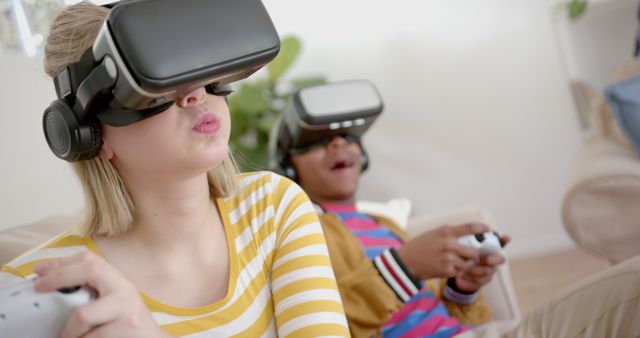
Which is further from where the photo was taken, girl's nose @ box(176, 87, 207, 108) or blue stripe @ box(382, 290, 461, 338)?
blue stripe @ box(382, 290, 461, 338)

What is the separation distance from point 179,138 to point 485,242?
0.74m

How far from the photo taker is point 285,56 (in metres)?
3.09

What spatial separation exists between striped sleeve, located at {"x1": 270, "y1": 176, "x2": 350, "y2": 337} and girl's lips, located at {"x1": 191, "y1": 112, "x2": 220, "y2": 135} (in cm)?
23

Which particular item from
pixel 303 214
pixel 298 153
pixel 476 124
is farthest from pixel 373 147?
pixel 303 214

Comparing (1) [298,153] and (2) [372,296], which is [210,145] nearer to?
(2) [372,296]

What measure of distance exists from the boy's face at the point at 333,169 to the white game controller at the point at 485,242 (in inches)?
14.7

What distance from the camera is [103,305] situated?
722 mm

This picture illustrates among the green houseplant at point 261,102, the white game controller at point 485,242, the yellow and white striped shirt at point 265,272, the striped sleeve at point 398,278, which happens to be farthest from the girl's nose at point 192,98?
the green houseplant at point 261,102

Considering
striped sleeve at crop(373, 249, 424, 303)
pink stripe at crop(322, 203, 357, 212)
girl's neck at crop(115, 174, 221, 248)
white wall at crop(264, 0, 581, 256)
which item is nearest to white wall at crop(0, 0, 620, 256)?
white wall at crop(264, 0, 581, 256)

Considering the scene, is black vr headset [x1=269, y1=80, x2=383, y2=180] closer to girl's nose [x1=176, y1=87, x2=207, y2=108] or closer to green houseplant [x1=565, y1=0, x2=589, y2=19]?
girl's nose [x1=176, y1=87, x2=207, y2=108]

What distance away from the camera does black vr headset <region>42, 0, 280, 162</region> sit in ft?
2.48

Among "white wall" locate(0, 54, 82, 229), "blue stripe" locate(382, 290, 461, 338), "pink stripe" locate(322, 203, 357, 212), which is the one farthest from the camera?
"pink stripe" locate(322, 203, 357, 212)

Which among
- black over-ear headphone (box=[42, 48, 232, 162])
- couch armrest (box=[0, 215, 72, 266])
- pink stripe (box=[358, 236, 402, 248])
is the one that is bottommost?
pink stripe (box=[358, 236, 402, 248])

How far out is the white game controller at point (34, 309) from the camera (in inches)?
27.5
